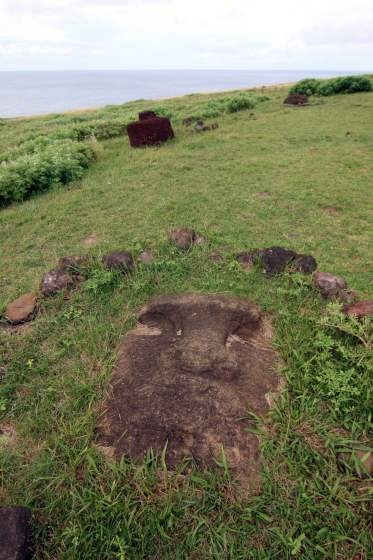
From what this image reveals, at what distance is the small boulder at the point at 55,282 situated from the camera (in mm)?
4215

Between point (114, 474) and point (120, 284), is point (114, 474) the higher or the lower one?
the lower one

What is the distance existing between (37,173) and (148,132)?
4.12 meters

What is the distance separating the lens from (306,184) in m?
7.09

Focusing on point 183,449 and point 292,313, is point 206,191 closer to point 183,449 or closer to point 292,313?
point 292,313

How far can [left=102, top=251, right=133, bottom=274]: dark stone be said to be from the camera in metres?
4.48

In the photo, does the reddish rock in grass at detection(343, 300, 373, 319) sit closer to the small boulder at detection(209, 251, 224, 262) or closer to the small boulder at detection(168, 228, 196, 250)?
the small boulder at detection(209, 251, 224, 262)

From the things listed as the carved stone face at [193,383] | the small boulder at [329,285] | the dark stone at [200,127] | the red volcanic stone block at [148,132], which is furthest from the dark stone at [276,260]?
the dark stone at [200,127]

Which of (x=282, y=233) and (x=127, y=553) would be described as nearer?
(x=127, y=553)

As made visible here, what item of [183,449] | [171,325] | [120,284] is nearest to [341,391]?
[183,449]

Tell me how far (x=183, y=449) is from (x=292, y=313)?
6.21ft

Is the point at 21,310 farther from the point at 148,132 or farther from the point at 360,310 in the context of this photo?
the point at 148,132

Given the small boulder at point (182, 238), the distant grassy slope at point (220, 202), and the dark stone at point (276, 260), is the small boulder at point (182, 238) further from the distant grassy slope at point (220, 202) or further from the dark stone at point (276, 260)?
the dark stone at point (276, 260)

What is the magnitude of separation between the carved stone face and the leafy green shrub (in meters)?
5.53

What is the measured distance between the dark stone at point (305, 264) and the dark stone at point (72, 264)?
2731 mm
